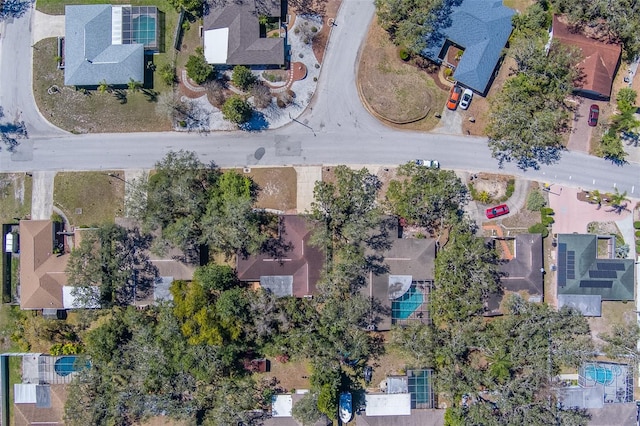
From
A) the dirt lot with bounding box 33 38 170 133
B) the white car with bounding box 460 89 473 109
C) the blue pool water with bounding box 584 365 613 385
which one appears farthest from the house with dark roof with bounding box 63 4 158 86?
the blue pool water with bounding box 584 365 613 385

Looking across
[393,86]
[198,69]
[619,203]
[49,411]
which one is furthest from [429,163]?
[49,411]

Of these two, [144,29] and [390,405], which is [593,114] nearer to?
[390,405]

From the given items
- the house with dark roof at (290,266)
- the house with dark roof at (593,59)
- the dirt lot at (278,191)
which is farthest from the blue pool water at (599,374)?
the dirt lot at (278,191)

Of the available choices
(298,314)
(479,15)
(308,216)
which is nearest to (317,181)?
(308,216)

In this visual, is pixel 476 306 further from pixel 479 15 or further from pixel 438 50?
pixel 479 15

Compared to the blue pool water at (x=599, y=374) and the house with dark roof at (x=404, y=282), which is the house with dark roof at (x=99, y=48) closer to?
the house with dark roof at (x=404, y=282)

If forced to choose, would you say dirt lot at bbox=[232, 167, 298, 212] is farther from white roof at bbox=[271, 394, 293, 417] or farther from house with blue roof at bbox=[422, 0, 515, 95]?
white roof at bbox=[271, 394, 293, 417]
